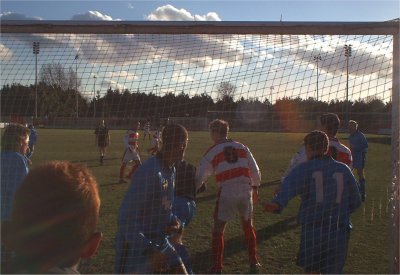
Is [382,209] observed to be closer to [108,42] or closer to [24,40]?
[108,42]

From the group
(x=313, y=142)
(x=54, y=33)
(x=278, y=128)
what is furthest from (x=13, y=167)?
(x=278, y=128)

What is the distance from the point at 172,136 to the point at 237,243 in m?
3.40

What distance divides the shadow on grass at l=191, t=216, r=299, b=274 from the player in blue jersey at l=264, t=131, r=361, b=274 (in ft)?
5.90

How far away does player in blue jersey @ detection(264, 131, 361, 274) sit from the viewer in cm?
451

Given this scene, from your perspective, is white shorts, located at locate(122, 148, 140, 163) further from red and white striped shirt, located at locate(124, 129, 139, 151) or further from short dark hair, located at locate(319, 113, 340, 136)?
short dark hair, located at locate(319, 113, 340, 136)

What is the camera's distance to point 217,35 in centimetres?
477

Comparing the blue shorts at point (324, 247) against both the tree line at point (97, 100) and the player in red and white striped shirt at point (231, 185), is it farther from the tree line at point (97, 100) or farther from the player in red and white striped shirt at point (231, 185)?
the tree line at point (97, 100)

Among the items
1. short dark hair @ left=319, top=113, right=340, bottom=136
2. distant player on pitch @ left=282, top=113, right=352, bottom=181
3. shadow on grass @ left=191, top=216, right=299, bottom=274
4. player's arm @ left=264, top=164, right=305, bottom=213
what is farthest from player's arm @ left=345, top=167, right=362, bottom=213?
shadow on grass @ left=191, top=216, right=299, bottom=274

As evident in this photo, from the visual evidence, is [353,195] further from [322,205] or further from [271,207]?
[271,207]

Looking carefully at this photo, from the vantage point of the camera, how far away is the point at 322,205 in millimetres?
4535

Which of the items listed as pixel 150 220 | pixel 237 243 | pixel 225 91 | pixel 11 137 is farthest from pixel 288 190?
pixel 237 243

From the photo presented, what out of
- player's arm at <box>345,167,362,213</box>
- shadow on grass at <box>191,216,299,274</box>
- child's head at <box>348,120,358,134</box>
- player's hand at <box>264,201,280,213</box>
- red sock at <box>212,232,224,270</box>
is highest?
child's head at <box>348,120,358,134</box>

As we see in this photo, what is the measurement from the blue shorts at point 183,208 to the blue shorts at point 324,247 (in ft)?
3.82

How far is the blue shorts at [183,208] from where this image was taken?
4.95 meters
